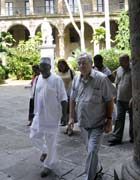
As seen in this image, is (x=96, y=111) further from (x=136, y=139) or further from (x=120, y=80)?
(x=120, y=80)

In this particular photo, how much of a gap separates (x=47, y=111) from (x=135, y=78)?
165 centimetres

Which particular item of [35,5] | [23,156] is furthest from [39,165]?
[35,5]

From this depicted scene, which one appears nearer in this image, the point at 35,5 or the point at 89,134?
the point at 89,134

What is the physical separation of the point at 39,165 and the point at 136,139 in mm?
2128

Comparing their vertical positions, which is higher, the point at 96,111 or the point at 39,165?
the point at 96,111

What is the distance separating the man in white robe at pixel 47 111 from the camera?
14.8ft

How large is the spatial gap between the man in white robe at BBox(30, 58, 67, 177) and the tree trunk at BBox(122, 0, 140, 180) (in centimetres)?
137

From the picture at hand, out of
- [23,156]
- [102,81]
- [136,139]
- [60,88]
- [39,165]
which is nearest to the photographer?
[136,139]

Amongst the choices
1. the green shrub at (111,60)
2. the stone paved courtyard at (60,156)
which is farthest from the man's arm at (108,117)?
the green shrub at (111,60)

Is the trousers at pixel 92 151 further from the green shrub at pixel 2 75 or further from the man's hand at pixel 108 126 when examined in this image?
the green shrub at pixel 2 75

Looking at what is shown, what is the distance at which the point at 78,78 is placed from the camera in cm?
404

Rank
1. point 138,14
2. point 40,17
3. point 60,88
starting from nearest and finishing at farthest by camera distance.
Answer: point 138,14
point 60,88
point 40,17

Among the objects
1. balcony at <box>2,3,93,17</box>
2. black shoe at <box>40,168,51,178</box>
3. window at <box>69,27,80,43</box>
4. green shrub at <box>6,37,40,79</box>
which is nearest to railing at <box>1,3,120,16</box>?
balcony at <box>2,3,93,17</box>

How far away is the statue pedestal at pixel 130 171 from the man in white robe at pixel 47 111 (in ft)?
4.30
